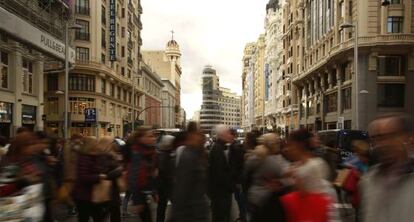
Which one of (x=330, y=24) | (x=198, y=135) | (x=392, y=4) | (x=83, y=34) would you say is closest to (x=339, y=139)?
(x=198, y=135)

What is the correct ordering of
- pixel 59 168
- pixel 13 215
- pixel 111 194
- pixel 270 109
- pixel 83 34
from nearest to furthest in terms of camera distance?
pixel 13 215
pixel 111 194
pixel 59 168
pixel 83 34
pixel 270 109

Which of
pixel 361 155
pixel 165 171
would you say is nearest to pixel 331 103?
pixel 361 155

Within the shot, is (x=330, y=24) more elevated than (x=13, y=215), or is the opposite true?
(x=330, y=24)

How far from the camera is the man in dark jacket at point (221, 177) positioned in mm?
8352

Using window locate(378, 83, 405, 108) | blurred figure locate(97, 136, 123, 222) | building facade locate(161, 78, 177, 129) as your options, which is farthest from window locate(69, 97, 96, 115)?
building facade locate(161, 78, 177, 129)

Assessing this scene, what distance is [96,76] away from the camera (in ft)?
181

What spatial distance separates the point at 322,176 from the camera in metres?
4.20

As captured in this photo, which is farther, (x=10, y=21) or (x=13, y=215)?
(x=10, y=21)

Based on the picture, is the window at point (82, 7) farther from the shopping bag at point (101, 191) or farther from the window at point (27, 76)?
the shopping bag at point (101, 191)

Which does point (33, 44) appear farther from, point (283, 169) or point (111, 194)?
point (283, 169)

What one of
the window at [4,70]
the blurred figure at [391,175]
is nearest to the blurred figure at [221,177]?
the blurred figure at [391,175]

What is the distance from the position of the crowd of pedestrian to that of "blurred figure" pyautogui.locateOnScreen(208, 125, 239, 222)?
2 centimetres

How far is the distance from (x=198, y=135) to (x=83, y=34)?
50356 millimetres

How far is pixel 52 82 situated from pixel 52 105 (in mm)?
2502
